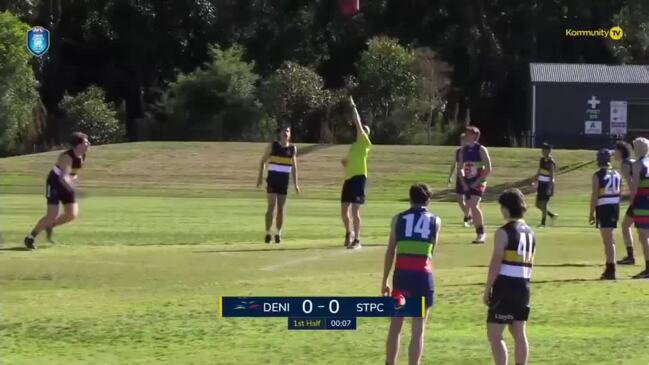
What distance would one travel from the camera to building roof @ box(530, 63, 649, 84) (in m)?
55.0

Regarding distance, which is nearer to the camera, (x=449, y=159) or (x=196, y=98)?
(x=449, y=159)

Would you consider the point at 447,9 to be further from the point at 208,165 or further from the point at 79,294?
the point at 79,294

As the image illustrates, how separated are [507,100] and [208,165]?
86.1 feet

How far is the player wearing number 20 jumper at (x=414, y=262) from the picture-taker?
9281 millimetres

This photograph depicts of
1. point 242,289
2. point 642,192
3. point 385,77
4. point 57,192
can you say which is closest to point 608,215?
point 642,192

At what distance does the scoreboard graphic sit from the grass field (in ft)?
4.28

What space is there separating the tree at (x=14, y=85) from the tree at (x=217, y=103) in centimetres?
704

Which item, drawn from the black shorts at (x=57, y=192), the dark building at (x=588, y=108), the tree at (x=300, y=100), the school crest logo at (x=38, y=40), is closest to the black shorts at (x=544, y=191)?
the black shorts at (x=57, y=192)

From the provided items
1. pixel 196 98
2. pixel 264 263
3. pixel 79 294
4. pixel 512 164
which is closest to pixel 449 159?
pixel 512 164

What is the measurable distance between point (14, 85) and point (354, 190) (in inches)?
1516

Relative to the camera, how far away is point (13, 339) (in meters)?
11.0

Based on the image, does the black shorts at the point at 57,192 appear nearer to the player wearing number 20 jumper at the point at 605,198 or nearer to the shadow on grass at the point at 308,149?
the player wearing number 20 jumper at the point at 605,198

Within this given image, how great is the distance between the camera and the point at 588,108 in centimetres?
5466

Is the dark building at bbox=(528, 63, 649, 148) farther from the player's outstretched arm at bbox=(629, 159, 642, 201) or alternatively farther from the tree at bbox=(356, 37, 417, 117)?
the player's outstretched arm at bbox=(629, 159, 642, 201)
